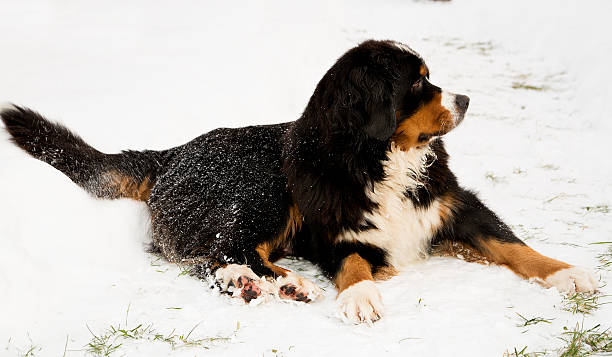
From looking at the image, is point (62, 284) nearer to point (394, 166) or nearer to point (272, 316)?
point (272, 316)

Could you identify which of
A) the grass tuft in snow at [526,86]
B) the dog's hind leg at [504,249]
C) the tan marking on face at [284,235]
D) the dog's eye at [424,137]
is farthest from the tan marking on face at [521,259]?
the grass tuft in snow at [526,86]

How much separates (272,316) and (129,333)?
0.71 m

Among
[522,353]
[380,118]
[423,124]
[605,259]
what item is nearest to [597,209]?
[605,259]

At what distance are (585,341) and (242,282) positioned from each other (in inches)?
67.6

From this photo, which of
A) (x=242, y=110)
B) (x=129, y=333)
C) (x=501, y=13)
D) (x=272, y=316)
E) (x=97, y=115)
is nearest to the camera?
(x=129, y=333)

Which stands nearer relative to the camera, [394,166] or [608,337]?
[608,337]

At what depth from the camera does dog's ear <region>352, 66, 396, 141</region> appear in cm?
316

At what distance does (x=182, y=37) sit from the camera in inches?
325

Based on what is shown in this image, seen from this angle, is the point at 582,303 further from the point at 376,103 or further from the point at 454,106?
the point at 376,103

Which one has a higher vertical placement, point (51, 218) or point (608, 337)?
point (51, 218)

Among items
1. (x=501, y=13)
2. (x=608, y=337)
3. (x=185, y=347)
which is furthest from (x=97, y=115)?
(x=501, y=13)

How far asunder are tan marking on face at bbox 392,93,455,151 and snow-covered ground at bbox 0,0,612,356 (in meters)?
0.84

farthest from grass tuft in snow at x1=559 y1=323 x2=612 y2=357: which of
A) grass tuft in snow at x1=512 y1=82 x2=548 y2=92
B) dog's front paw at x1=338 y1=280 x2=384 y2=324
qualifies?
grass tuft in snow at x1=512 y1=82 x2=548 y2=92

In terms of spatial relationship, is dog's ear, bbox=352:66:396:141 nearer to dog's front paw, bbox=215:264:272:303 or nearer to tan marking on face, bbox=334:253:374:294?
tan marking on face, bbox=334:253:374:294
